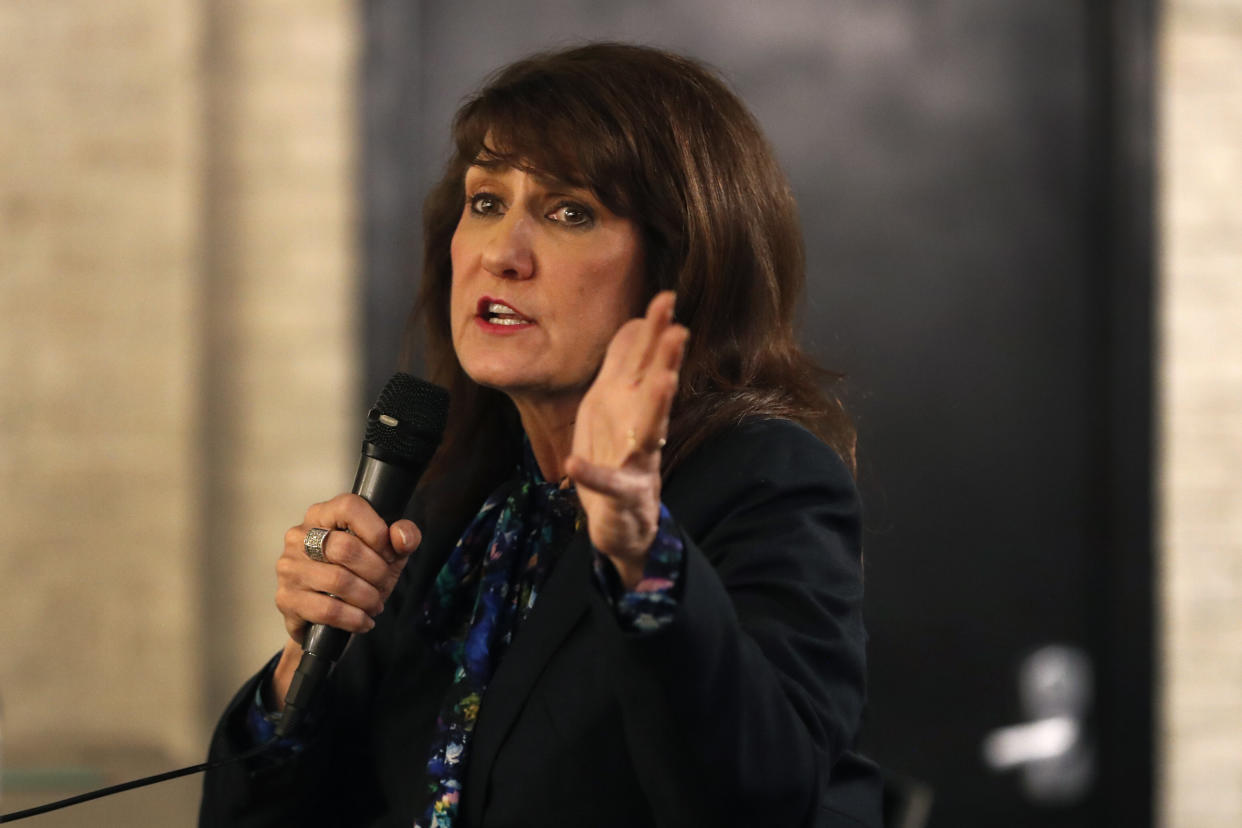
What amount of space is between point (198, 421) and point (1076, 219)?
1.77 metres

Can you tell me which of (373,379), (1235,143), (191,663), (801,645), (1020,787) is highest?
(1235,143)

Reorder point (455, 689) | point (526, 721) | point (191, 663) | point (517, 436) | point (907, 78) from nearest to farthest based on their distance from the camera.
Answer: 1. point (526, 721)
2. point (455, 689)
3. point (517, 436)
4. point (191, 663)
5. point (907, 78)

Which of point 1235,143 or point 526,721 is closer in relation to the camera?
point 526,721

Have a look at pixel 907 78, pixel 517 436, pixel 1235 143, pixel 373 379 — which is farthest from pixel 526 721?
pixel 1235 143

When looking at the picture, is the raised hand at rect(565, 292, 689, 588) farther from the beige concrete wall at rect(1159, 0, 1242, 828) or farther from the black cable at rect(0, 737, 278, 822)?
the beige concrete wall at rect(1159, 0, 1242, 828)

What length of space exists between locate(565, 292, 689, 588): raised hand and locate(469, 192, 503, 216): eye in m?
0.43

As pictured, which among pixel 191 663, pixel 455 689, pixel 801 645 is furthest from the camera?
pixel 191 663

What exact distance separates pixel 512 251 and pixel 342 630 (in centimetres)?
36

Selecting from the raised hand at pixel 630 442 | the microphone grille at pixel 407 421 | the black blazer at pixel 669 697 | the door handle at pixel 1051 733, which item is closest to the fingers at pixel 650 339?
the raised hand at pixel 630 442

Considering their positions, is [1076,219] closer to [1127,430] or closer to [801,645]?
[1127,430]

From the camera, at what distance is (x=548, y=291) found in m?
1.12

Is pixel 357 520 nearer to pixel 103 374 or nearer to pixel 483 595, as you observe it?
pixel 483 595

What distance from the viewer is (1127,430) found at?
257cm

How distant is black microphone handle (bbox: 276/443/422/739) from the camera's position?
1.06m
